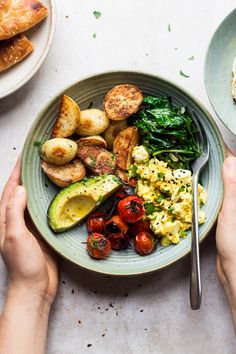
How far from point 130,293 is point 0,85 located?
3.36 ft

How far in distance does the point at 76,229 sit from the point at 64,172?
24cm

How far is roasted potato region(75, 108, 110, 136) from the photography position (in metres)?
2.27

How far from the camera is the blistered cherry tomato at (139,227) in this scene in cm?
229

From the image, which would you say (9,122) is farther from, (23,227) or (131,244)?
(131,244)

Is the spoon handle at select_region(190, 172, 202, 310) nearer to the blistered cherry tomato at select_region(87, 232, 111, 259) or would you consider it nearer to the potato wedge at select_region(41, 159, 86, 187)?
the blistered cherry tomato at select_region(87, 232, 111, 259)

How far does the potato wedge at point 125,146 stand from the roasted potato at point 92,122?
0.27 ft

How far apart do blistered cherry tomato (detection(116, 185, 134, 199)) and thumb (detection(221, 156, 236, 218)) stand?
364 millimetres

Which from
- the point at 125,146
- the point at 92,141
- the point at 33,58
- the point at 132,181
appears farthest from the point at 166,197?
the point at 33,58

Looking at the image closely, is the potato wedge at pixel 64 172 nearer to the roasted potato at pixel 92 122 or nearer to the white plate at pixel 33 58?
the roasted potato at pixel 92 122

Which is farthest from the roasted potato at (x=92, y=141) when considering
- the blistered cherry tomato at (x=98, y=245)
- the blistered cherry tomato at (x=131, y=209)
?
the blistered cherry tomato at (x=98, y=245)

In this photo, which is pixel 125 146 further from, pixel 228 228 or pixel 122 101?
pixel 228 228

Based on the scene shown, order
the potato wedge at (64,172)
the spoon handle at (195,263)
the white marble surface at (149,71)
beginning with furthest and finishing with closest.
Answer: the white marble surface at (149,71), the potato wedge at (64,172), the spoon handle at (195,263)

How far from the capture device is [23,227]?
2.20 metres

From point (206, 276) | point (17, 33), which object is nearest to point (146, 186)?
point (206, 276)
